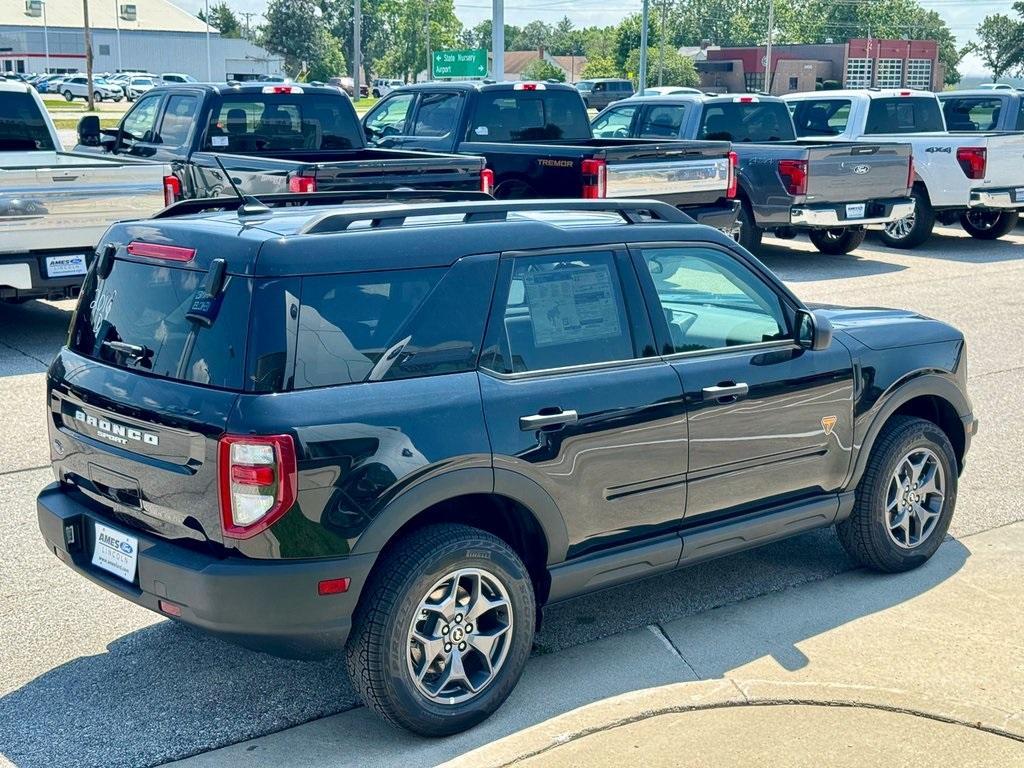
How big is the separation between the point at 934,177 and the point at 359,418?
47.1 ft

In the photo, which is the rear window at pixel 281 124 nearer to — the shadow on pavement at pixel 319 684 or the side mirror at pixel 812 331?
the shadow on pavement at pixel 319 684

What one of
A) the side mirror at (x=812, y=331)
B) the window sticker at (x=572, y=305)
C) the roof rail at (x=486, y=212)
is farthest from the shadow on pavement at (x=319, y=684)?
the roof rail at (x=486, y=212)

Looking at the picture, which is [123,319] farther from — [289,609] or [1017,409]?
[1017,409]

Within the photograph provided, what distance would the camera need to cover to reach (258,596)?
3.92 meters

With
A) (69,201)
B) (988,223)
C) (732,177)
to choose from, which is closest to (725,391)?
(69,201)

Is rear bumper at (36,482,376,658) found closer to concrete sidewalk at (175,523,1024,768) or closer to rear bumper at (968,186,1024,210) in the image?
concrete sidewalk at (175,523,1024,768)

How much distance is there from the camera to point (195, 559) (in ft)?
13.2

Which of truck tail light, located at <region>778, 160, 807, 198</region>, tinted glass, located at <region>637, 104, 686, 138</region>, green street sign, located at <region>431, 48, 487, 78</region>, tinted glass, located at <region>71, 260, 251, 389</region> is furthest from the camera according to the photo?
green street sign, located at <region>431, 48, 487, 78</region>

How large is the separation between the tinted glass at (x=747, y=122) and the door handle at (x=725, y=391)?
11.7m

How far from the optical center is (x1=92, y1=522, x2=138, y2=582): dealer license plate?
4.24 meters

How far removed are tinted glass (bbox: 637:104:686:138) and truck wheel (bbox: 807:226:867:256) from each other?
2.23m

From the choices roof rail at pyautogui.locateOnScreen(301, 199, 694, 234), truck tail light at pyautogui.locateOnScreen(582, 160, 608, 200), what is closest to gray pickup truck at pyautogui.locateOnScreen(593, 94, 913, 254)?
truck tail light at pyautogui.locateOnScreen(582, 160, 608, 200)

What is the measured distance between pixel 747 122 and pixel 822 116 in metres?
2.05

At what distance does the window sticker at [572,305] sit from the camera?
4.62 metres
